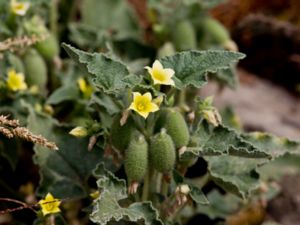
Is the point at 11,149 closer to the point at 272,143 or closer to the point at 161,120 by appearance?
the point at 161,120

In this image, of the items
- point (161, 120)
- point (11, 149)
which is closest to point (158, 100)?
point (161, 120)

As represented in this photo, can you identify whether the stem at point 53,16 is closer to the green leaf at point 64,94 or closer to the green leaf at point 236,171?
the green leaf at point 64,94

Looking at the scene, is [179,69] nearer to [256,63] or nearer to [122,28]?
[122,28]

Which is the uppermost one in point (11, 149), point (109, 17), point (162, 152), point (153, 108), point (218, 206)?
point (153, 108)

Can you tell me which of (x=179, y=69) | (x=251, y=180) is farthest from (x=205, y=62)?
(x=251, y=180)

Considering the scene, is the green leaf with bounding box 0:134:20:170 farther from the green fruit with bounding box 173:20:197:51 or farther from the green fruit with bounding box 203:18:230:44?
the green fruit with bounding box 203:18:230:44
